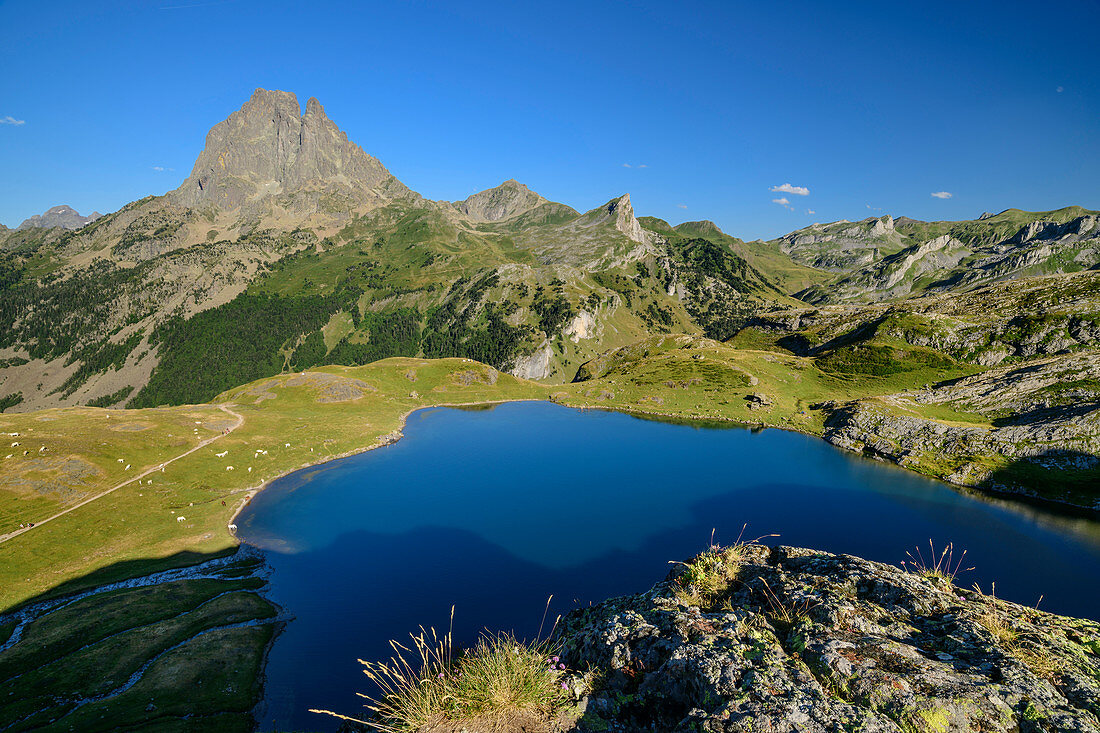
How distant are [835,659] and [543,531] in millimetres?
46222

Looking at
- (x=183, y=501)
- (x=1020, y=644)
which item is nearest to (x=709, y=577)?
(x=1020, y=644)

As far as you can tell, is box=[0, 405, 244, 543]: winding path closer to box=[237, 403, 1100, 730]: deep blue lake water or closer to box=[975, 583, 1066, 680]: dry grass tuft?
box=[237, 403, 1100, 730]: deep blue lake water

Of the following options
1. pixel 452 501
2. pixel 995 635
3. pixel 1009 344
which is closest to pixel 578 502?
Result: pixel 452 501

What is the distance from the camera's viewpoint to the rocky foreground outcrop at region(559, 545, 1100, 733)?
6.00m

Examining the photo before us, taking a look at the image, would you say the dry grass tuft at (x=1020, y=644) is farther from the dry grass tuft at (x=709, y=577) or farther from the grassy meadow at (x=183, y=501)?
the grassy meadow at (x=183, y=501)

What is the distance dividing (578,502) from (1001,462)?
2478 inches

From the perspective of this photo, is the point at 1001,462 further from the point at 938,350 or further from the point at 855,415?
the point at 938,350

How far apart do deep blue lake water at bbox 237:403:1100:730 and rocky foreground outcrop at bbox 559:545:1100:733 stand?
22.5 metres

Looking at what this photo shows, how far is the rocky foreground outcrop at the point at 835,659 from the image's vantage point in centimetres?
600

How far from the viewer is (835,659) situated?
23.4 ft

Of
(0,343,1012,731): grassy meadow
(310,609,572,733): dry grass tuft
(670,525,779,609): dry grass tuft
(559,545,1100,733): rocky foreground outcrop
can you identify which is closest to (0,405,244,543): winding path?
(0,343,1012,731): grassy meadow

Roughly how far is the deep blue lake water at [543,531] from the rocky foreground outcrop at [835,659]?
22.5 meters

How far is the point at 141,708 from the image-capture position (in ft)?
81.9

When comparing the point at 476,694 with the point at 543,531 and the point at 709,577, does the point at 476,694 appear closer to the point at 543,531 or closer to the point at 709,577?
the point at 709,577
